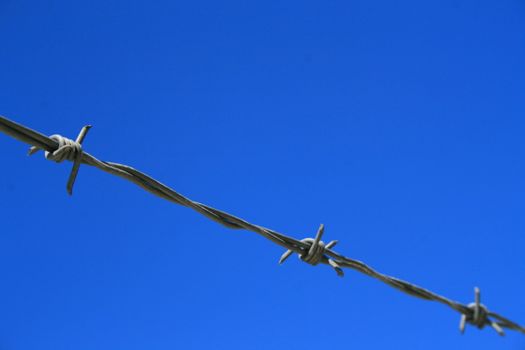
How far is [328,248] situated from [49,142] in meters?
1.21

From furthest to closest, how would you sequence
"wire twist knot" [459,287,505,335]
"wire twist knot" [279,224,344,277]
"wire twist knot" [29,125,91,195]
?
"wire twist knot" [459,287,505,335] → "wire twist knot" [279,224,344,277] → "wire twist knot" [29,125,91,195]


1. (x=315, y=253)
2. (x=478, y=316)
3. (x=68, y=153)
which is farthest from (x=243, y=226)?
(x=478, y=316)

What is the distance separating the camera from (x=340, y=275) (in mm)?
2553

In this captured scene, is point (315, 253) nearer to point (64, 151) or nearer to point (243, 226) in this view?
point (243, 226)

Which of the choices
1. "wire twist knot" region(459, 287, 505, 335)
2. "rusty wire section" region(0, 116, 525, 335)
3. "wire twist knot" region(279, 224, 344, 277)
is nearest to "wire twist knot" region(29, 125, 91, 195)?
"rusty wire section" region(0, 116, 525, 335)

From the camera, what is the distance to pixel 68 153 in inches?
83.0

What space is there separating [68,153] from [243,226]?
738 millimetres

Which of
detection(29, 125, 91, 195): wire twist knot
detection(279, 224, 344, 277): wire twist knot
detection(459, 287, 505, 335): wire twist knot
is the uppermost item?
detection(459, 287, 505, 335): wire twist knot

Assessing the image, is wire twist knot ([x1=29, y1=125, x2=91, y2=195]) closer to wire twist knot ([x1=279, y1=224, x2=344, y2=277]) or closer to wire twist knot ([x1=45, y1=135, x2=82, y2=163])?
wire twist knot ([x1=45, y1=135, x2=82, y2=163])

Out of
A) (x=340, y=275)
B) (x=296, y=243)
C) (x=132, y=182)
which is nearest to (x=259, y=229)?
(x=296, y=243)

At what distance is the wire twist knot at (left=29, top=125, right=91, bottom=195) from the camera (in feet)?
6.83

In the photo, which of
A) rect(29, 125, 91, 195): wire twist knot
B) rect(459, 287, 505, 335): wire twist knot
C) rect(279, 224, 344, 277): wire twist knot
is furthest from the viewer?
rect(459, 287, 505, 335): wire twist knot

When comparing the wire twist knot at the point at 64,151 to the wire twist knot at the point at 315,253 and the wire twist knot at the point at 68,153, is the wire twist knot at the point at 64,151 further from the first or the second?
the wire twist knot at the point at 315,253

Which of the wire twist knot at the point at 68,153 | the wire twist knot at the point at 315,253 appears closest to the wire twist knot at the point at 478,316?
the wire twist knot at the point at 315,253
